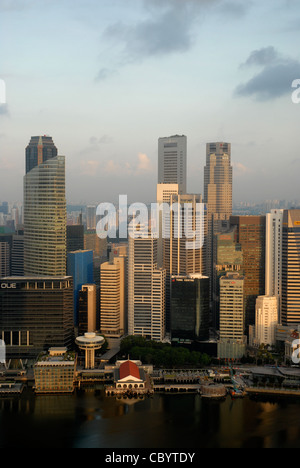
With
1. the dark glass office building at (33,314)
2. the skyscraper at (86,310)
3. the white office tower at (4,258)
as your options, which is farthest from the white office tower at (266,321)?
the white office tower at (4,258)

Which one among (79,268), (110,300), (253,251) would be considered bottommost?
(110,300)

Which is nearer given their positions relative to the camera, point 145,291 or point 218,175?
point 145,291

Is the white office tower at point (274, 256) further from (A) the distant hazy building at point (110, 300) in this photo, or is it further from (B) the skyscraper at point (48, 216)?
(B) the skyscraper at point (48, 216)

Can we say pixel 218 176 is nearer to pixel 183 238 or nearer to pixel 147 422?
pixel 183 238

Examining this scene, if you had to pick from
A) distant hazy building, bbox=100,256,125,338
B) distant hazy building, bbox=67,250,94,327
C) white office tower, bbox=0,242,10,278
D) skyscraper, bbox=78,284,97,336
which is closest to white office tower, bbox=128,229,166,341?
distant hazy building, bbox=100,256,125,338

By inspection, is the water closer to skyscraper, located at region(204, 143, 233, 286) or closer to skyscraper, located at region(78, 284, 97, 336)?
skyscraper, located at region(78, 284, 97, 336)

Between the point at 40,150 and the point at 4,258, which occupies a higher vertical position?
the point at 40,150

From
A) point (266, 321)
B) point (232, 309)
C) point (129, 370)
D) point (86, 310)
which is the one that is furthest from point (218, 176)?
point (129, 370)
